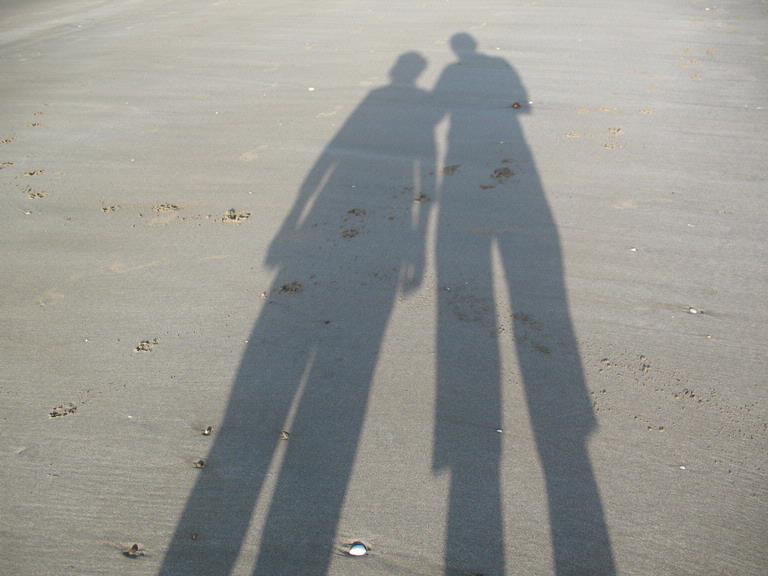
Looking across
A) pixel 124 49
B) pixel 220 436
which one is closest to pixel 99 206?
pixel 220 436

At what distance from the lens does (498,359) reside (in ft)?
12.2

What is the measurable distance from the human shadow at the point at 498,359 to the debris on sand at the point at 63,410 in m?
1.85

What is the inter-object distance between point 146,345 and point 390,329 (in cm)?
141

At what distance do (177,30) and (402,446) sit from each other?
1070cm

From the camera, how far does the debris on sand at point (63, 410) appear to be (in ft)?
11.3

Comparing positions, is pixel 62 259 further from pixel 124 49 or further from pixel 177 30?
pixel 177 30

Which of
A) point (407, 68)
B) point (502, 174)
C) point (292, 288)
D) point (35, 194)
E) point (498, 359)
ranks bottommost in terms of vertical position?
point (498, 359)

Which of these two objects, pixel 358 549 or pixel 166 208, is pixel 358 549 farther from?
pixel 166 208

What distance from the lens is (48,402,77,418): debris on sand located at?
3.45 m

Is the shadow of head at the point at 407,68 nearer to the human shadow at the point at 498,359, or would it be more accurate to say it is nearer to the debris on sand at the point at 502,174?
the human shadow at the point at 498,359

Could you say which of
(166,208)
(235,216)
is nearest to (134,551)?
(235,216)

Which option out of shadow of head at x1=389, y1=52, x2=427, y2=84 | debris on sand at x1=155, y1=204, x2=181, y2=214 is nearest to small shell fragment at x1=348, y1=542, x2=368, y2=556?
debris on sand at x1=155, y1=204, x2=181, y2=214

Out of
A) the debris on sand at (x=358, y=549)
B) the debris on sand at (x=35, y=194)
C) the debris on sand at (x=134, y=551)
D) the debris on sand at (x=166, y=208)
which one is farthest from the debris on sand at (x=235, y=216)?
the debris on sand at (x=358, y=549)

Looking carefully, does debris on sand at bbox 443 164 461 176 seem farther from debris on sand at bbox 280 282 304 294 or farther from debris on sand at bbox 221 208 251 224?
debris on sand at bbox 280 282 304 294
